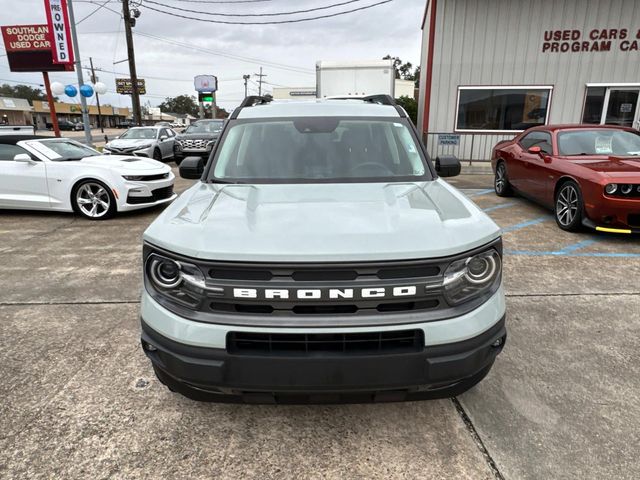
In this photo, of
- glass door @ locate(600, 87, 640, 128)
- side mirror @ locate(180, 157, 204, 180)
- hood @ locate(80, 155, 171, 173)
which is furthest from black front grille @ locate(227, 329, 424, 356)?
glass door @ locate(600, 87, 640, 128)

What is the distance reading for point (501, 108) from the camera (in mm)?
13844

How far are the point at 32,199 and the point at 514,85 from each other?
13187mm

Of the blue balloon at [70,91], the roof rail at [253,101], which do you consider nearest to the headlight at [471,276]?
the roof rail at [253,101]

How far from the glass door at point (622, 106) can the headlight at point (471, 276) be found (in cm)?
1440

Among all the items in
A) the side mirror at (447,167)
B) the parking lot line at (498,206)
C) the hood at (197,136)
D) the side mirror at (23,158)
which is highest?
the side mirror at (447,167)

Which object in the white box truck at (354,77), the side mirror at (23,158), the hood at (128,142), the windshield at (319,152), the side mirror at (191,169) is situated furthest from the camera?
the hood at (128,142)

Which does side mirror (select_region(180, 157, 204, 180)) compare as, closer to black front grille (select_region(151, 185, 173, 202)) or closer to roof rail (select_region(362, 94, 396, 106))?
roof rail (select_region(362, 94, 396, 106))

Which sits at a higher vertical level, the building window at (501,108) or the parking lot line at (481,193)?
the building window at (501,108)

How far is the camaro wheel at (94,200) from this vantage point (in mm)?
7391

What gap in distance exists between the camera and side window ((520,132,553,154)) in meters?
7.07

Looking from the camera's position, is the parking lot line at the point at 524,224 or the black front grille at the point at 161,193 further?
the black front grille at the point at 161,193

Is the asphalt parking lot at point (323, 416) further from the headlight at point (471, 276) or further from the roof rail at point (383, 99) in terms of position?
the roof rail at point (383, 99)

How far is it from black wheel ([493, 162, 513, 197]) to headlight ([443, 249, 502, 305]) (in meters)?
7.31

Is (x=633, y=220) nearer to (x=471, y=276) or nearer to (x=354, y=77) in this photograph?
(x=471, y=276)
